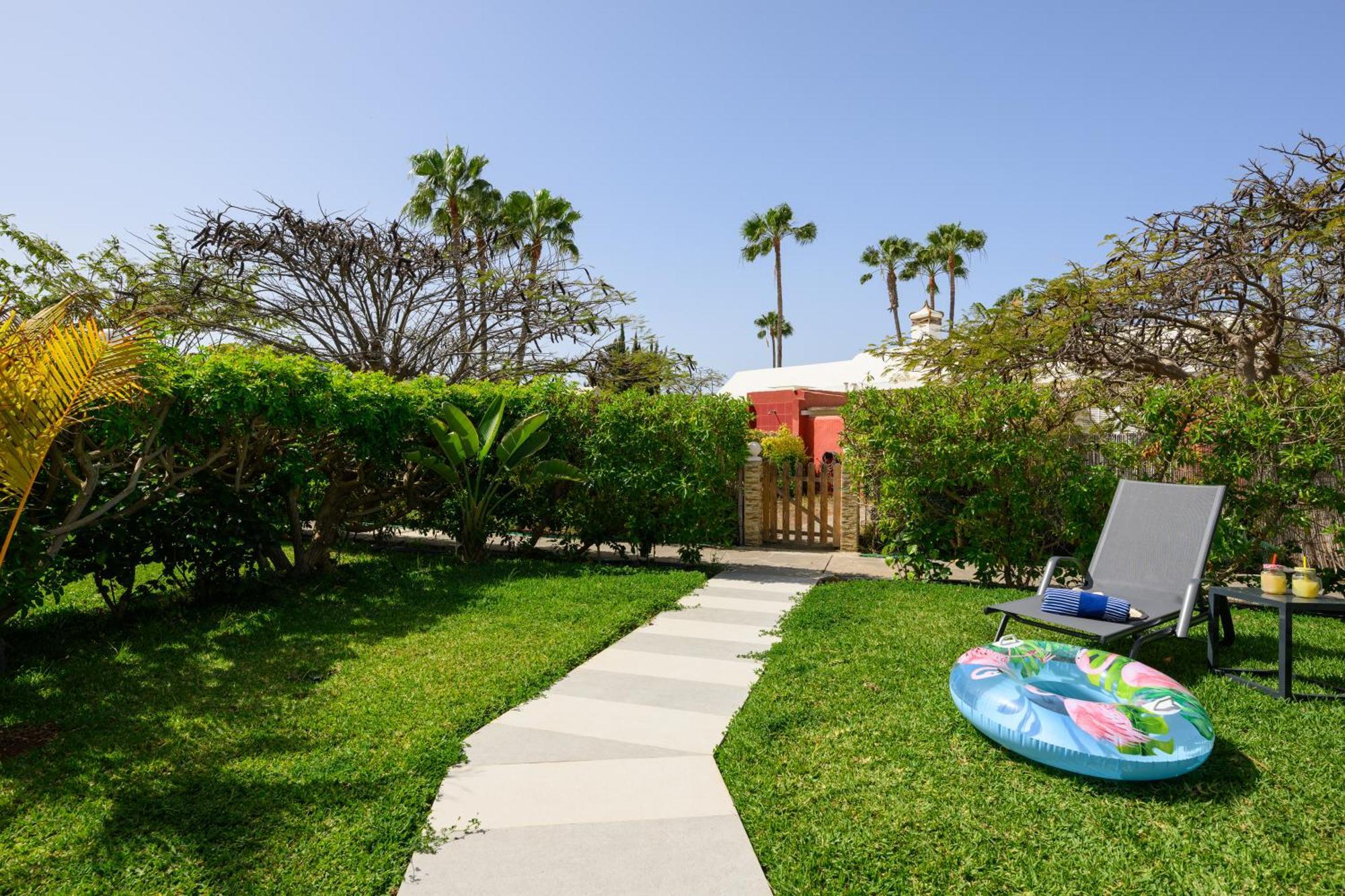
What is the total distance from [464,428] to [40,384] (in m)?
4.79

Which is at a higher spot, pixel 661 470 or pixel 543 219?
pixel 543 219

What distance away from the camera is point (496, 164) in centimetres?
2408

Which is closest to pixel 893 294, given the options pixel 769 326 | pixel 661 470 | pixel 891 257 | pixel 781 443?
pixel 891 257

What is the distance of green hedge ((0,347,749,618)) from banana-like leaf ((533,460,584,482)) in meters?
0.38

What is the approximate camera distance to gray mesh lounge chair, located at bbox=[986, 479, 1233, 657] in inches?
175

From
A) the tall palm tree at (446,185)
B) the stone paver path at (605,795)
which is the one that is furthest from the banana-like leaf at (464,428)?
the tall palm tree at (446,185)

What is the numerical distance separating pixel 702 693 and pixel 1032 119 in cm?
919

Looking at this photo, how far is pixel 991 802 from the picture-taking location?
2.91 meters

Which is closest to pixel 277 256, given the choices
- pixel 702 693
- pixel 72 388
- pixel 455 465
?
pixel 455 465

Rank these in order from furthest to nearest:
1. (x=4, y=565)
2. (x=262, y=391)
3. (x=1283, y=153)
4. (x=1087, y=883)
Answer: (x=1283, y=153) < (x=262, y=391) < (x=4, y=565) < (x=1087, y=883)

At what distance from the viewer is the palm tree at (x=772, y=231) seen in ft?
128

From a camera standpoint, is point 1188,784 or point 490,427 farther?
point 490,427

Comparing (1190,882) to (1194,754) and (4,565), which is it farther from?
(4,565)

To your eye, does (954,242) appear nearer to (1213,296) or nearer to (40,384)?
(1213,296)
